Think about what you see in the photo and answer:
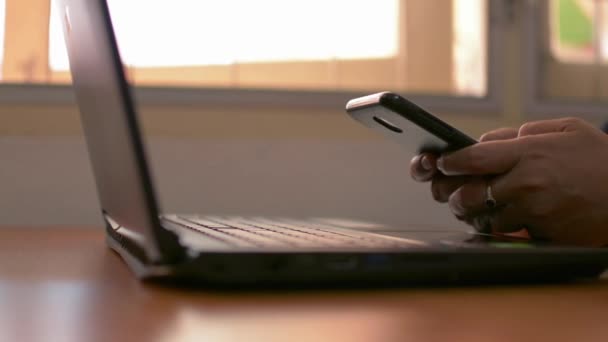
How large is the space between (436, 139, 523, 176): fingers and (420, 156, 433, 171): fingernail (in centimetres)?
6

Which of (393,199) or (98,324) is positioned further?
(393,199)

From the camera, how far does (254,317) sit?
36 centimetres

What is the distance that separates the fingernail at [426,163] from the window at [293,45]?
2.04ft

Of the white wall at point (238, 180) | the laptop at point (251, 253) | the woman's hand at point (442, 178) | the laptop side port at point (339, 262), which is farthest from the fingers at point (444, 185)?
the white wall at point (238, 180)

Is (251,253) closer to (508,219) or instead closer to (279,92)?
(508,219)

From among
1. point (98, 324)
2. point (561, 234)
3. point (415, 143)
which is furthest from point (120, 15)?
point (98, 324)

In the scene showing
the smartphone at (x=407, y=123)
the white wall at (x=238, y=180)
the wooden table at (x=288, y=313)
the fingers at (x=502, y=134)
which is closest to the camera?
the wooden table at (x=288, y=313)

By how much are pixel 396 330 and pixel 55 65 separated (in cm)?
105

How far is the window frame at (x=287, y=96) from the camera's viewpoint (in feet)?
3.98

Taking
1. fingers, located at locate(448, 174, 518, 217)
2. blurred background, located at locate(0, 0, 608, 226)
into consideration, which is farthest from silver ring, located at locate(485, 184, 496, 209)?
blurred background, located at locate(0, 0, 608, 226)

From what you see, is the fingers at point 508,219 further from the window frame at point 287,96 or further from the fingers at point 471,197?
the window frame at point 287,96

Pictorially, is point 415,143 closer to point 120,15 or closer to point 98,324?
point 98,324

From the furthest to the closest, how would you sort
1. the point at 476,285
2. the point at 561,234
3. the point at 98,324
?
1. the point at 561,234
2. the point at 476,285
3. the point at 98,324

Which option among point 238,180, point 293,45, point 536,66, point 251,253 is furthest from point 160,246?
point 536,66
